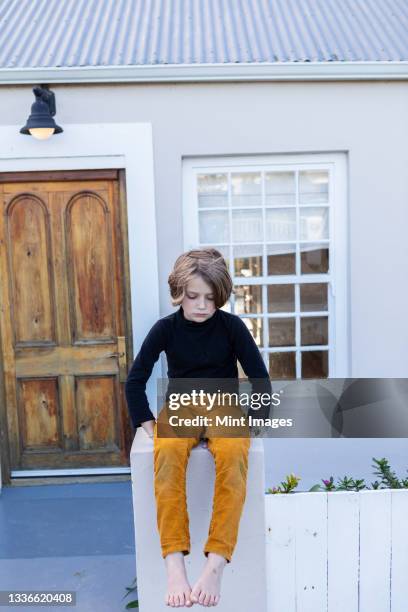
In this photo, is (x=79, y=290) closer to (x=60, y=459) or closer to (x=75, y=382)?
(x=75, y=382)

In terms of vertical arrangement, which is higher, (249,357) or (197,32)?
(197,32)

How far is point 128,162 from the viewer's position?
13.1 feet

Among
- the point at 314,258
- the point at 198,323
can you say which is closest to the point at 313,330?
the point at 314,258

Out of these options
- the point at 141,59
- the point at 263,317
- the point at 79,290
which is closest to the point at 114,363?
the point at 79,290

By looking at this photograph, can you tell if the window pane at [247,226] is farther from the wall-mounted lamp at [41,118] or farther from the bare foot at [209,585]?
the bare foot at [209,585]

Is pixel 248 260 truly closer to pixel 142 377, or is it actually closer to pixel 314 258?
pixel 314 258

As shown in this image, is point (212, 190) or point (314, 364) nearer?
point (212, 190)

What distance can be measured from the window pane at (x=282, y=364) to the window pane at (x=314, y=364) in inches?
3.2

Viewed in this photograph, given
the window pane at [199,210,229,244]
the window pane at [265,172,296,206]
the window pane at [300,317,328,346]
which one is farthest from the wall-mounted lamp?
the window pane at [300,317,328,346]

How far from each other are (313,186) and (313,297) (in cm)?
81

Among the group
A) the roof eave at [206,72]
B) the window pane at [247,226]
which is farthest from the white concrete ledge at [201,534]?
the roof eave at [206,72]

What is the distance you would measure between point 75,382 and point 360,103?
2.88m

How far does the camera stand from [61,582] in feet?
10.4

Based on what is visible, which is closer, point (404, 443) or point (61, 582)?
point (61, 582)
